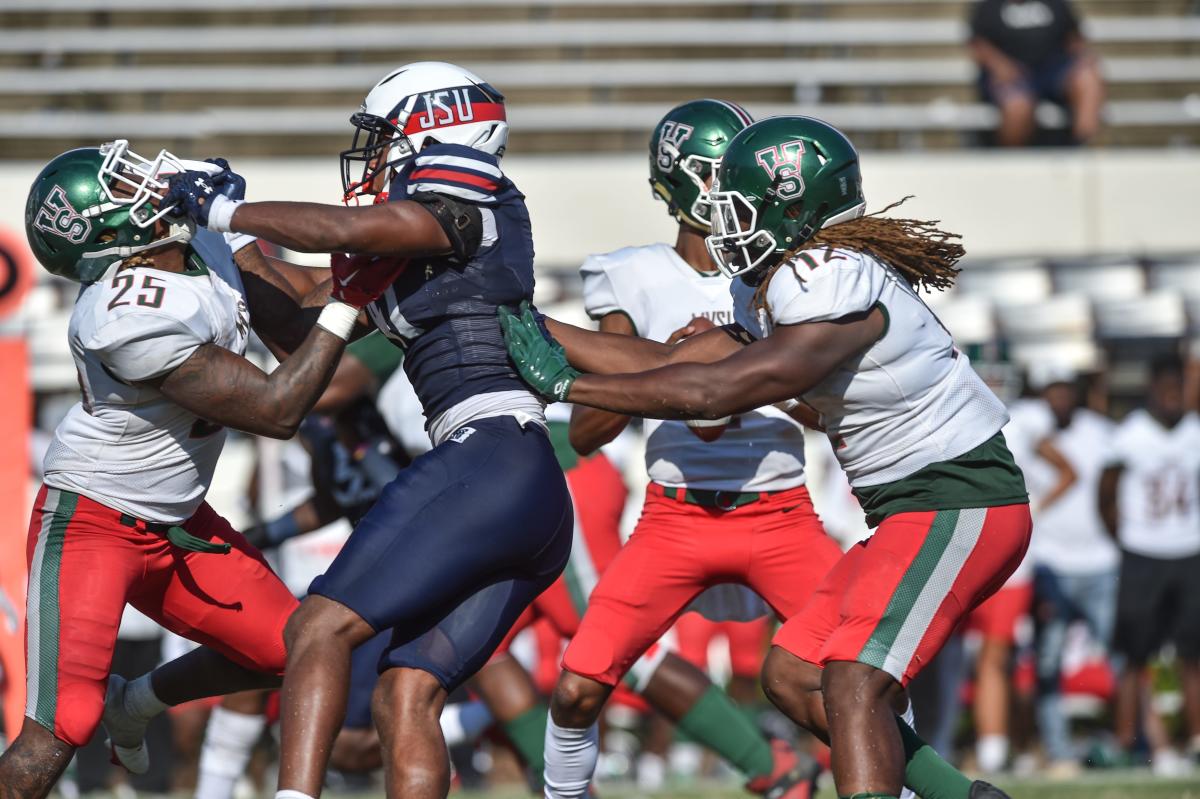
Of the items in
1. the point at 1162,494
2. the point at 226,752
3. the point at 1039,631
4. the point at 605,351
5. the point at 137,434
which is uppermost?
the point at 605,351

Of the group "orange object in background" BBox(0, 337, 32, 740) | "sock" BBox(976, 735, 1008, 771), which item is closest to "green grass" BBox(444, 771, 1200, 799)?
"sock" BBox(976, 735, 1008, 771)

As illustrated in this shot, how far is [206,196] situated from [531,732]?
2.49 metres

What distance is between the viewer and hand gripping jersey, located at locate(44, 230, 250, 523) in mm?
4039

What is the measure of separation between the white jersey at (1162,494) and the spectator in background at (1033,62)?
3295 mm

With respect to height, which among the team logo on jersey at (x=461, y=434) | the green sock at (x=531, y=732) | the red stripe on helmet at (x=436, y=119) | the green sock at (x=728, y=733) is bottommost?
the green sock at (x=531, y=732)

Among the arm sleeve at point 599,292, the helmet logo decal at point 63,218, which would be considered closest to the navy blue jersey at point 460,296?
the helmet logo decal at point 63,218

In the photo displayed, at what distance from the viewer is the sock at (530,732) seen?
5742mm

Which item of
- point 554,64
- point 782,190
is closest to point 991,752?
point 782,190

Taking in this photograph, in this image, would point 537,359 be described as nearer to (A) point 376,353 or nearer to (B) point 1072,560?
(A) point 376,353

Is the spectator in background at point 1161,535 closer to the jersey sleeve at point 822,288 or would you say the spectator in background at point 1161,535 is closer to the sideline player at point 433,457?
the jersey sleeve at point 822,288

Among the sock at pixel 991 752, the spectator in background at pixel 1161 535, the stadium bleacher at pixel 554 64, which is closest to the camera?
the sock at pixel 991 752

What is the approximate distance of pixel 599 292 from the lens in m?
5.04

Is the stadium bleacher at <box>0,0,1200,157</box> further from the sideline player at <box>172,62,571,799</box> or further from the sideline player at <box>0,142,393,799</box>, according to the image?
the sideline player at <box>172,62,571,799</box>

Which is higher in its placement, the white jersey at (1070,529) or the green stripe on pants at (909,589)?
the green stripe on pants at (909,589)
